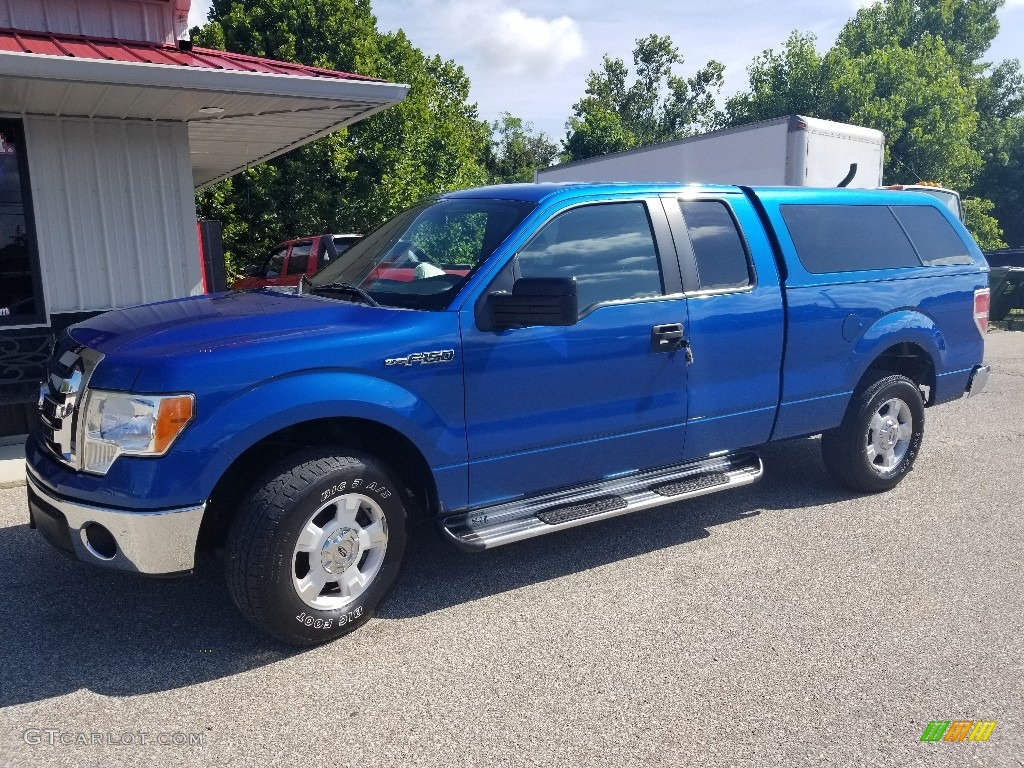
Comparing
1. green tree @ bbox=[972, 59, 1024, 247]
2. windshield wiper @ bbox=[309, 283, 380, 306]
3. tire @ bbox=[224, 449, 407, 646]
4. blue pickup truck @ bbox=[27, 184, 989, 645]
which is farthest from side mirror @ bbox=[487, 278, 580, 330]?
green tree @ bbox=[972, 59, 1024, 247]

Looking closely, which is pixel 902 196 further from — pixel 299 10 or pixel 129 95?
pixel 299 10

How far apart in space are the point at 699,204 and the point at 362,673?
10.0 feet

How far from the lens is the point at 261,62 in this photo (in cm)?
786

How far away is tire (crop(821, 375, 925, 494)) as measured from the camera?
17.2 ft

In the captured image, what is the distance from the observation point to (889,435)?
17.8 ft

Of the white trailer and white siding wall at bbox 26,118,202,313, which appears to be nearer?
white siding wall at bbox 26,118,202,313

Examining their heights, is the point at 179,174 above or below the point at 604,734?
above

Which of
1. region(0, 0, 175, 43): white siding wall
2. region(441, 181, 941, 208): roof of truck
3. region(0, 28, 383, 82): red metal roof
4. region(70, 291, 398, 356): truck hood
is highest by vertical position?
region(0, 0, 175, 43): white siding wall

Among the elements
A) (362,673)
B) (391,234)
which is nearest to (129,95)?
(391,234)

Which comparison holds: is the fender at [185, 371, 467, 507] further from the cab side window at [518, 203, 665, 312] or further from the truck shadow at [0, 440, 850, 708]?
the cab side window at [518, 203, 665, 312]

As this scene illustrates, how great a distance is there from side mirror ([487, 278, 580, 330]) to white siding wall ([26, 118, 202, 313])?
5.53 metres

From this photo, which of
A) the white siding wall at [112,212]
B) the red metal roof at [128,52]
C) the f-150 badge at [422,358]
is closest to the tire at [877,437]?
the f-150 badge at [422,358]

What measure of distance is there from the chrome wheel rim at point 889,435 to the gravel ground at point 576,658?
Answer: 0.62 m

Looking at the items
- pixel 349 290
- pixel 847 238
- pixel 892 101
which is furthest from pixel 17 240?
pixel 892 101
